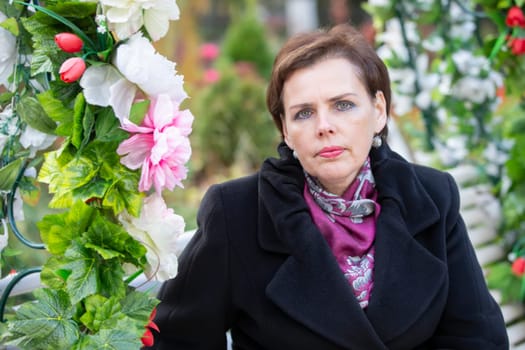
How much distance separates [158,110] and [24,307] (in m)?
0.40

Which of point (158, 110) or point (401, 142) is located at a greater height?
point (158, 110)

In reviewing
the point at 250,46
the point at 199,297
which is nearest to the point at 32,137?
the point at 199,297

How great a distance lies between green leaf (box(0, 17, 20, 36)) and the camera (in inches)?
52.7

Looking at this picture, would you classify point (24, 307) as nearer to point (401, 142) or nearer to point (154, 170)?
point (154, 170)

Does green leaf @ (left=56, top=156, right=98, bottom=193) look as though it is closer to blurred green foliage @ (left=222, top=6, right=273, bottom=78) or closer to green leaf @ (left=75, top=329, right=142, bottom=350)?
green leaf @ (left=75, top=329, right=142, bottom=350)

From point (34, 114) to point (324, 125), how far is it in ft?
2.09

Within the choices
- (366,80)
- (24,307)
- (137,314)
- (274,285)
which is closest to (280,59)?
(366,80)

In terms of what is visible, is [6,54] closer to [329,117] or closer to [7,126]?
[7,126]

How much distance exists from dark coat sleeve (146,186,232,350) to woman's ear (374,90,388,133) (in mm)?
447

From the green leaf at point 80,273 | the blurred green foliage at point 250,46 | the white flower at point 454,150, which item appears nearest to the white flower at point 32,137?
the green leaf at point 80,273

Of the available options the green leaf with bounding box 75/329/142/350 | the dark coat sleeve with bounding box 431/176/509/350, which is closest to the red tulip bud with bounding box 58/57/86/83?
the green leaf with bounding box 75/329/142/350

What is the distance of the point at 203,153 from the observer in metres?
5.15

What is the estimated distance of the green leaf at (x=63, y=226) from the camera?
129 centimetres

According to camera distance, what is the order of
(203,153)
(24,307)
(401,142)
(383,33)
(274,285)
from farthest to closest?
(203,153)
(401,142)
(383,33)
(274,285)
(24,307)
